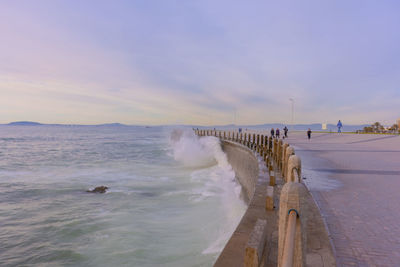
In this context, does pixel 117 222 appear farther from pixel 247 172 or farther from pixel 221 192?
pixel 247 172

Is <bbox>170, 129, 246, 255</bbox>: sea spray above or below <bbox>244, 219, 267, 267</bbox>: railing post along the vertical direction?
below

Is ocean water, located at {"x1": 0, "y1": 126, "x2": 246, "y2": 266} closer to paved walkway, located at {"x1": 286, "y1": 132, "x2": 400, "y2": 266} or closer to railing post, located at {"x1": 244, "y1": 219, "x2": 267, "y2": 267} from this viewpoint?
paved walkway, located at {"x1": 286, "y1": 132, "x2": 400, "y2": 266}

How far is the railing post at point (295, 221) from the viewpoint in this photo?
1.63 meters

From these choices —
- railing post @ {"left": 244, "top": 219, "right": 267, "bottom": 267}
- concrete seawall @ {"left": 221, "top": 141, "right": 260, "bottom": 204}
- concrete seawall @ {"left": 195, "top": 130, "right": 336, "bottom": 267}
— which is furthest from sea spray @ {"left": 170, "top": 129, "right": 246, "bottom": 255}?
railing post @ {"left": 244, "top": 219, "right": 267, "bottom": 267}

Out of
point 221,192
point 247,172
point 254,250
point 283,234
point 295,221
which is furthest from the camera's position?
point 247,172

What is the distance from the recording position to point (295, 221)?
65.8 inches

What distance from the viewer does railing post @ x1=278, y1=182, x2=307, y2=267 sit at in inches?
64.3

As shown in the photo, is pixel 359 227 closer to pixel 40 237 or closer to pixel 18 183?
pixel 40 237

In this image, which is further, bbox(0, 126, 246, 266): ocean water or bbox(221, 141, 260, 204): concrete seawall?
bbox(221, 141, 260, 204): concrete seawall

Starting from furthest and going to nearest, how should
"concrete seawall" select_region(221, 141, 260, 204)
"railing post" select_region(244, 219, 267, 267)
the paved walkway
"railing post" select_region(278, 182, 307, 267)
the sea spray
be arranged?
"concrete seawall" select_region(221, 141, 260, 204), the sea spray, the paved walkway, "railing post" select_region(244, 219, 267, 267), "railing post" select_region(278, 182, 307, 267)

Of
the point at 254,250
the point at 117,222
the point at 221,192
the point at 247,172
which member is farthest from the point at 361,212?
the point at 247,172

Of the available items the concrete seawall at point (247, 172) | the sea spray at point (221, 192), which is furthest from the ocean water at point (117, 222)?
the concrete seawall at point (247, 172)

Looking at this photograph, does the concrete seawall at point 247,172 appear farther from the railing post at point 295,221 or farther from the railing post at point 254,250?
the railing post at point 295,221

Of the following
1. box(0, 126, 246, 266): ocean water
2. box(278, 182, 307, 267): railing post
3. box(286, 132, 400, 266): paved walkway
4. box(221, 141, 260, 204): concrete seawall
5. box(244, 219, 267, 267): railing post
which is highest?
box(278, 182, 307, 267): railing post
